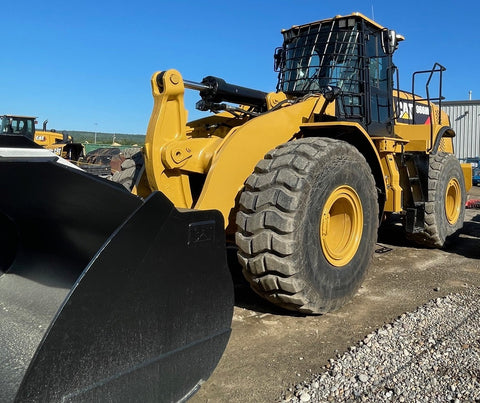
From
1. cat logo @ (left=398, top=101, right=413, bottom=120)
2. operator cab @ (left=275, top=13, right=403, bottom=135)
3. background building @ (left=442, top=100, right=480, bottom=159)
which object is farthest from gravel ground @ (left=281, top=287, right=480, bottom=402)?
background building @ (left=442, top=100, right=480, bottom=159)

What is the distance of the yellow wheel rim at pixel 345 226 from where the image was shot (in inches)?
164

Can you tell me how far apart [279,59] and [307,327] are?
3.58 m

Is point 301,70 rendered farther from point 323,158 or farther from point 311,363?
point 311,363

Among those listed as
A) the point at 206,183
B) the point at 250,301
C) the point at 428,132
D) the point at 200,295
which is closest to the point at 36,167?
the point at 200,295

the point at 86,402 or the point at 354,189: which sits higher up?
the point at 354,189

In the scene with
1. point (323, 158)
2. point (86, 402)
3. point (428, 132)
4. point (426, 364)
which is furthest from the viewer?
point (428, 132)

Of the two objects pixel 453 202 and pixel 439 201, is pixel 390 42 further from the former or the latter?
pixel 453 202

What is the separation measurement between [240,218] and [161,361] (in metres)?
1.48

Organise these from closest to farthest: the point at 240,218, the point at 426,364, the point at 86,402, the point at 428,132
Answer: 1. the point at 86,402
2. the point at 426,364
3. the point at 240,218
4. the point at 428,132

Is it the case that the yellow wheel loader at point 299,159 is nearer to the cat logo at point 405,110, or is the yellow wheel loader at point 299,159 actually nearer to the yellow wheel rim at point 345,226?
the yellow wheel rim at point 345,226

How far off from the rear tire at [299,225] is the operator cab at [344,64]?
1.38 metres

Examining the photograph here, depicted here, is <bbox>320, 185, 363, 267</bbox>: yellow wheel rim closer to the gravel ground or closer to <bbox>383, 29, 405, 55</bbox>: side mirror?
the gravel ground

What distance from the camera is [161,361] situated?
7.35ft

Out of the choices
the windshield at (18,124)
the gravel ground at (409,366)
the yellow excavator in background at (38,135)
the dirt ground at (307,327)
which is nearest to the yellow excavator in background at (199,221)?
the dirt ground at (307,327)
